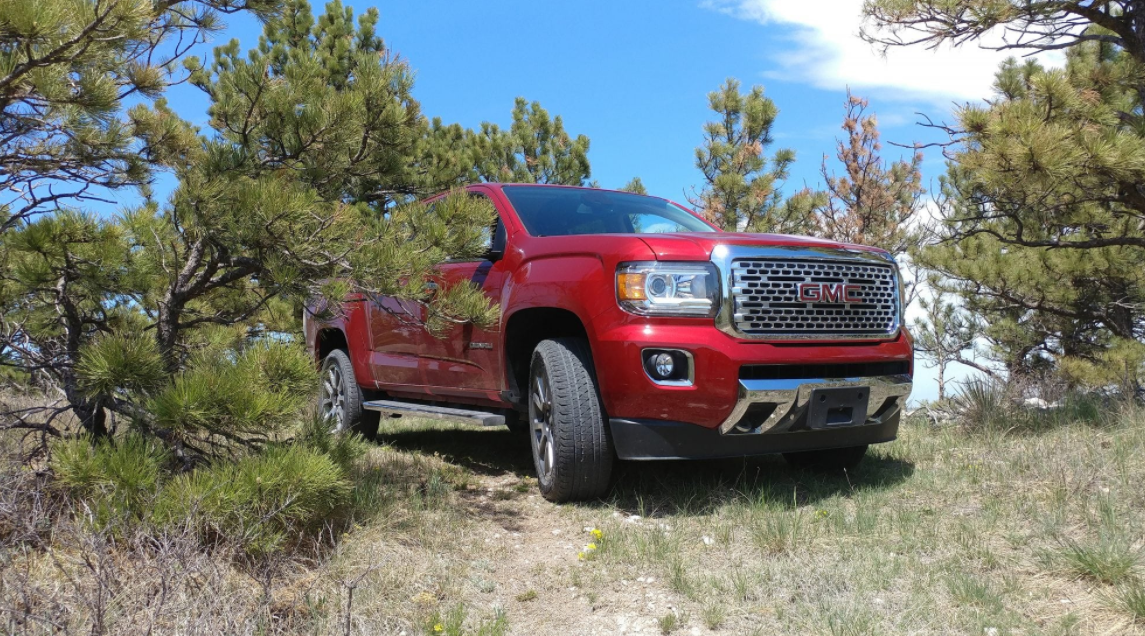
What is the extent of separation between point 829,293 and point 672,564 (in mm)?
1708

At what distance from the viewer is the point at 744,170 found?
578 inches

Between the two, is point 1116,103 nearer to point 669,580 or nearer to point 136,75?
point 669,580

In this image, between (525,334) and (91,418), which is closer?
(91,418)

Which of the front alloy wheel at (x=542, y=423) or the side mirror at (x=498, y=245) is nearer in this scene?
the front alloy wheel at (x=542, y=423)

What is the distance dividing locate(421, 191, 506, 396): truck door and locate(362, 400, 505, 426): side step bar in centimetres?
15

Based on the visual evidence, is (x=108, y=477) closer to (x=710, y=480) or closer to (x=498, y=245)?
(x=498, y=245)

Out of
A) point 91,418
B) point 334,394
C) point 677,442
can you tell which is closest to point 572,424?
point 677,442

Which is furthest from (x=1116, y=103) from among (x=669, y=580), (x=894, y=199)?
(x=894, y=199)

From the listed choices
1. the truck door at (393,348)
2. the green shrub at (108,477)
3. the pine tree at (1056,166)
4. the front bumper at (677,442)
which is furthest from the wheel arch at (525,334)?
the pine tree at (1056,166)

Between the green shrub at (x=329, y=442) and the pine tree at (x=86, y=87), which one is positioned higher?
the pine tree at (x=86, y=87)

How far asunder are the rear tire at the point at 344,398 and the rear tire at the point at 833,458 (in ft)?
11.0

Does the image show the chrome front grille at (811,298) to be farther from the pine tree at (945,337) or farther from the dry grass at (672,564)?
the pine tree at (945,337)

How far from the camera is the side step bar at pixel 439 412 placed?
15.8 ft

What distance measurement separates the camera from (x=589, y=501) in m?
4.50
